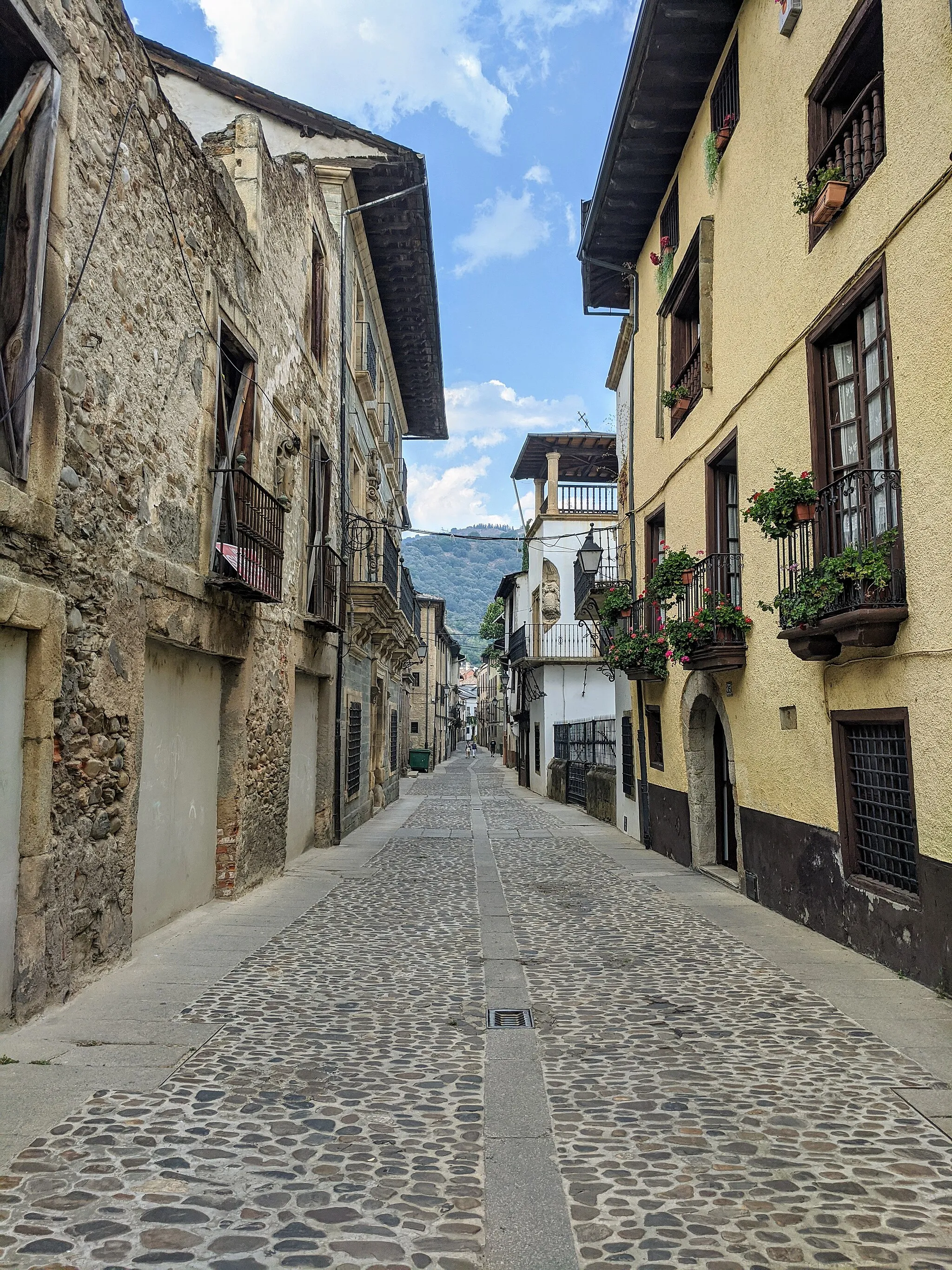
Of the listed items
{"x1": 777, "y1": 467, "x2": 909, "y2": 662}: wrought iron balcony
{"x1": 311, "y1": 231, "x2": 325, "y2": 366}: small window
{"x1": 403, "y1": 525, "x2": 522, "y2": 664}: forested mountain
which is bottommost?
{"x1": 777, "y1": 467, "x2": 909, "y2": 662}: wrought iron balcony

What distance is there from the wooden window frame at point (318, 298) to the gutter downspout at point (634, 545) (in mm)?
5050

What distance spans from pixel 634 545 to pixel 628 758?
147 inches

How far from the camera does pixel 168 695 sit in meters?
7.33

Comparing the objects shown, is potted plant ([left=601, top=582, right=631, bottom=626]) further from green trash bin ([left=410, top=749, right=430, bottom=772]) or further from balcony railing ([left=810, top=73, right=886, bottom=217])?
green trash bin ([left=410, top=749, right=430, bottom=772])

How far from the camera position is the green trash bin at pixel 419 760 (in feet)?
131

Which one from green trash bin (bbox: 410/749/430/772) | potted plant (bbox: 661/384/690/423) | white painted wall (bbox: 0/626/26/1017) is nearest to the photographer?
white painted wall (bbox: 0/626/26/1017)

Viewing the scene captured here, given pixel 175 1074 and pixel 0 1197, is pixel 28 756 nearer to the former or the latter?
pixel 175 1074

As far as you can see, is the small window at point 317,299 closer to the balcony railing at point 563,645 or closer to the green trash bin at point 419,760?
the balcony railing at point 563,645

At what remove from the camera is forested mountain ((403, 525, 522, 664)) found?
147250mm

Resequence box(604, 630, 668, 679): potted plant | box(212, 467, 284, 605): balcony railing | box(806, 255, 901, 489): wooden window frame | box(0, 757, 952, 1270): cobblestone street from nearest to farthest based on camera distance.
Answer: box(0, 757, 952, 1270): cobblestone street, box(806, 255, 901, 489): wooden window frame, box(212, 467, 284, 605): balcony railing, box(604, 630, 668, 679): potted plant

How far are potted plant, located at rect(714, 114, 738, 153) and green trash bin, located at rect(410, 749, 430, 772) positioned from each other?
32.0 m

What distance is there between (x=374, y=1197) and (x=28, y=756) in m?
2.95

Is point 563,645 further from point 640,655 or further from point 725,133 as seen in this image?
point 725,133

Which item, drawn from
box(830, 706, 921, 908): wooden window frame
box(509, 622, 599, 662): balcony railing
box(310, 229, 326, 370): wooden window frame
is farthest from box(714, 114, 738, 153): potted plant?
box(509, 622, 599, 662): balcony railing
